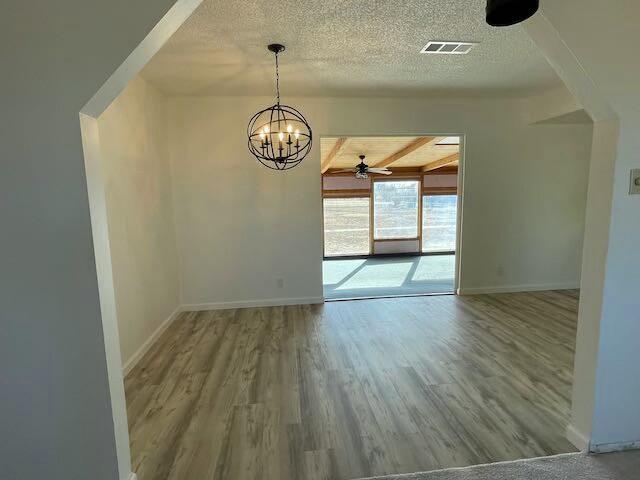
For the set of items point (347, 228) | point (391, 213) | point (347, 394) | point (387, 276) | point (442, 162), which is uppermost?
point (442, 162)

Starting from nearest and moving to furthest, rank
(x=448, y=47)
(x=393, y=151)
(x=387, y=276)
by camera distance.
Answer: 1. (x=448, y=47)
2. (x=387, y=276)
3. (x=393, y=151)

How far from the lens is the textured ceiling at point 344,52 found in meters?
2.06

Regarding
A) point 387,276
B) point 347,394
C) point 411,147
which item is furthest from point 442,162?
point 347,394

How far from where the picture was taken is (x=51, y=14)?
1.08 metres

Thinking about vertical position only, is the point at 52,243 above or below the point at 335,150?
below

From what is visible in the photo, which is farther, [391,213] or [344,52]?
[391,213]

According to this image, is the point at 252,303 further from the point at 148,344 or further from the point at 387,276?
the point at 387,276

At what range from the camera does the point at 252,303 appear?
163 inches

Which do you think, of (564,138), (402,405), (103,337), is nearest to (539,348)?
(402,405)

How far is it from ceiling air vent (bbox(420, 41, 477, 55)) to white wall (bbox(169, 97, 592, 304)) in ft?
4.43

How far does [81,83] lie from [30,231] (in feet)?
1.91

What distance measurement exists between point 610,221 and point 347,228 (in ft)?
26.3

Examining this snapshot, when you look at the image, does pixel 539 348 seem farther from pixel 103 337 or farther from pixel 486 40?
pixel 103 337

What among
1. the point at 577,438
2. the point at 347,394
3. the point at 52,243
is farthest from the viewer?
the point at 347,394
